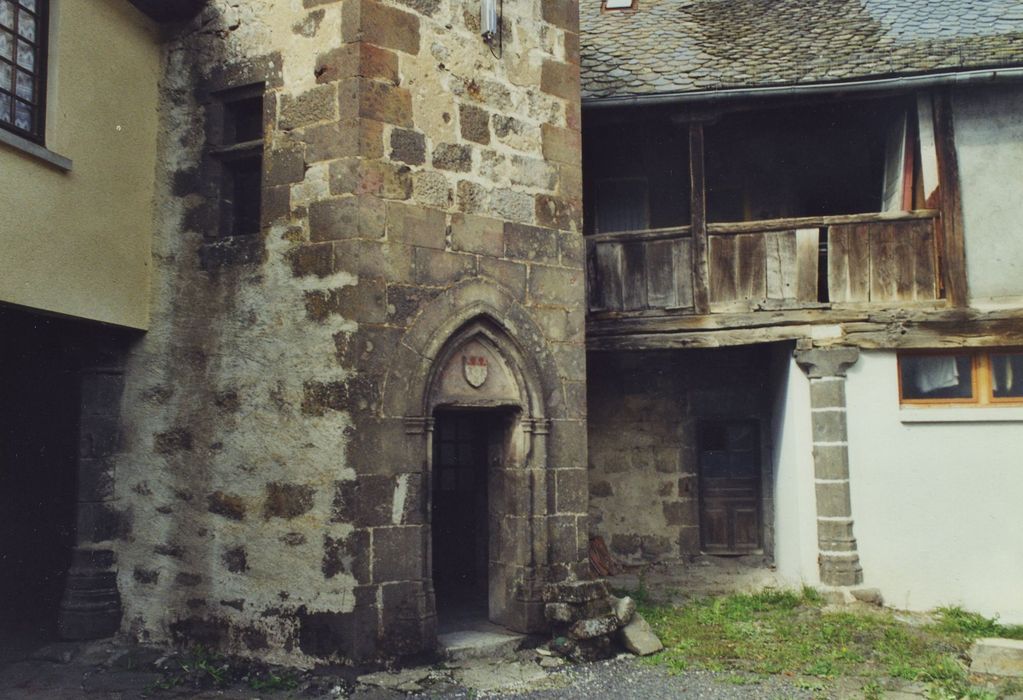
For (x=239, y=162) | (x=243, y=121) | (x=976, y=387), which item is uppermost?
(x=243, y=121)

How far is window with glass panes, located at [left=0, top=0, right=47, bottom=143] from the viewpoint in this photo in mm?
6270

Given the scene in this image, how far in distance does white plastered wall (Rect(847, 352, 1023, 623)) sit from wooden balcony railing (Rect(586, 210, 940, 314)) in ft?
2.60

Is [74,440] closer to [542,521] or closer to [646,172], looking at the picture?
[542,521]

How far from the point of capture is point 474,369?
7.21 metres

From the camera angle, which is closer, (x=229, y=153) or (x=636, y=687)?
(x=636, y=687)

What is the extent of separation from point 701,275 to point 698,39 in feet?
9.85

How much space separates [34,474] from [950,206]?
8534 mm

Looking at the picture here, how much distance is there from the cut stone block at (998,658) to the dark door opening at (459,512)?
391cm

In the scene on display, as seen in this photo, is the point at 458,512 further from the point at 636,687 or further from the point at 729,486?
the point at 729,486

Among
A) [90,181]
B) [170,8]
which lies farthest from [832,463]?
[170,8]

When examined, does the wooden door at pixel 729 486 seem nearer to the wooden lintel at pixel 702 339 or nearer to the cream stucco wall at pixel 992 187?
the wooden lintel at pixel 702 339

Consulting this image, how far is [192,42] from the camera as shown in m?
7.45

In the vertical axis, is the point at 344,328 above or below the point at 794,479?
above

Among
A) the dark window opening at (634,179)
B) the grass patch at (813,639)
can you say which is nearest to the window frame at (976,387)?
the grass patch at (813,639)
